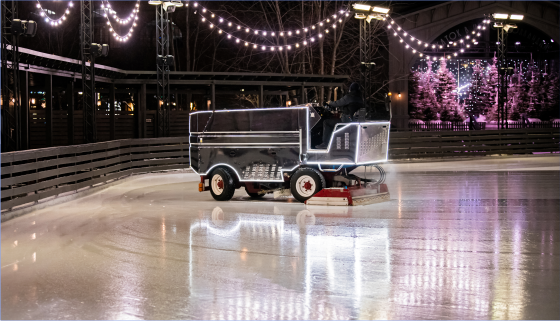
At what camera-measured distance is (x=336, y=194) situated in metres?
13.4

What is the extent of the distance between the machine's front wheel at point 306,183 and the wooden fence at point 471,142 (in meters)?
14.9

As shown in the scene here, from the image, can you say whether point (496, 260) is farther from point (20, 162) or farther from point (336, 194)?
point (20, 162)

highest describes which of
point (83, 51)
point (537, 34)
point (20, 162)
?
point (537, 34)

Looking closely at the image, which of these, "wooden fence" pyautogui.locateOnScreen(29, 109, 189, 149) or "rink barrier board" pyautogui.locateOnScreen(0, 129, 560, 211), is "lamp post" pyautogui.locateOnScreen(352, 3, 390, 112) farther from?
"wooden fence" pyautogui.locateOnScreen(29, 109, 189, 149)

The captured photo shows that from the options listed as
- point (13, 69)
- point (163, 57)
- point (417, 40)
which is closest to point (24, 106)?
point (163, 57)

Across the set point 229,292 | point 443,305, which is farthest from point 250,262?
point 443,305

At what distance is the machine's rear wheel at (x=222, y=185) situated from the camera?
571 inches

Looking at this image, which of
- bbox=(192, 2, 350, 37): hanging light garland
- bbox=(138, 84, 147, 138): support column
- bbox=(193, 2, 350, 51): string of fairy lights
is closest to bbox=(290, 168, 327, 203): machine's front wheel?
bbox=(192, 2, 350, 37): hanging light garland

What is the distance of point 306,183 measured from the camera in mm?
13984

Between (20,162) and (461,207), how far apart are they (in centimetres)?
877

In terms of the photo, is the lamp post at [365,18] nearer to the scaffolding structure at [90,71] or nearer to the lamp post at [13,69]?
the scaffolding structure at [90,71]

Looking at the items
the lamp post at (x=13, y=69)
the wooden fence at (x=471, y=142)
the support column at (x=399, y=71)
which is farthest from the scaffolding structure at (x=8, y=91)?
the support column at (x=399, y=71)

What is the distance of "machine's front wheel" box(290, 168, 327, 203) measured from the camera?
13852 millimetres

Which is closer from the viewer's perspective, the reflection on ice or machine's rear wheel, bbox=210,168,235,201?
the reflection on ice
